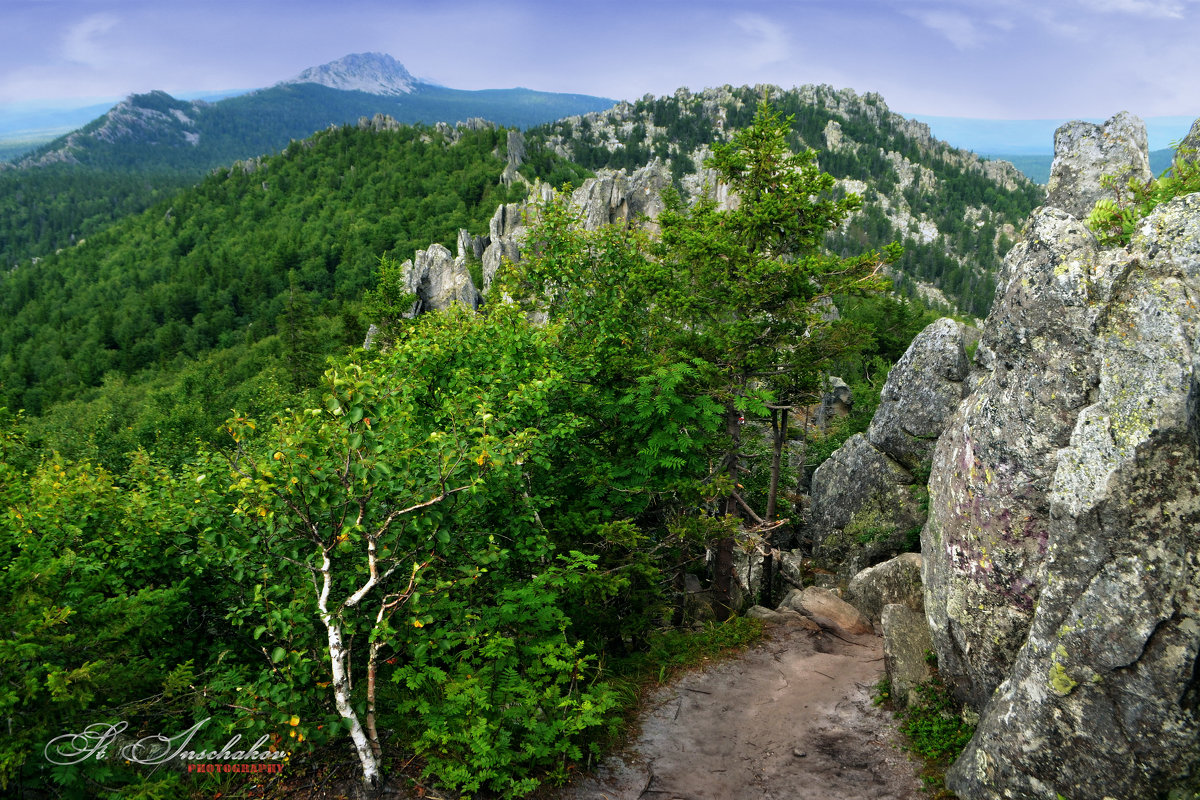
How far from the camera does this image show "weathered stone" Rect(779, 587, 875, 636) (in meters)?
14.3

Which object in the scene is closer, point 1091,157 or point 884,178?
point 1091,157

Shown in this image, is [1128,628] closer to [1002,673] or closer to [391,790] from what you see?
[1002,673]

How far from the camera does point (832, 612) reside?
14.6 meters

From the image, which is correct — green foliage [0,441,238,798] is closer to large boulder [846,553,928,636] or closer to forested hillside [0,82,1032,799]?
forested hillside [0,82,1032,799]

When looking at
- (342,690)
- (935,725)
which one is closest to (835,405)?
(935,725)

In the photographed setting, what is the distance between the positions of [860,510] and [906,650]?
10103mm

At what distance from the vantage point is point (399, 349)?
12102mm

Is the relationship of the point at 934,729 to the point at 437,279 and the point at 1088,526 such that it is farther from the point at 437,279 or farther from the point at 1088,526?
the point at 437,279

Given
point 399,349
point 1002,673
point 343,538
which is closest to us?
point 343,538

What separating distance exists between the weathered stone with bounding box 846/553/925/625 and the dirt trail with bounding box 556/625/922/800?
7.05 feet

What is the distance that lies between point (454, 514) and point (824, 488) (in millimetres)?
18028

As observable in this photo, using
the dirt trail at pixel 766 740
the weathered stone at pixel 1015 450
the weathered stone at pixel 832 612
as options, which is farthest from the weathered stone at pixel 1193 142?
the weathered stone at pixel 832 612

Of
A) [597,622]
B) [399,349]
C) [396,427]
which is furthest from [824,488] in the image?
[396,427]

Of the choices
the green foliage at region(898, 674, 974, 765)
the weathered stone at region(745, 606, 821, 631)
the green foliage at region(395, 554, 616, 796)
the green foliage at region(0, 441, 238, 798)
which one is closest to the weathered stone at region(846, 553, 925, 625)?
the weathered stone at region(745, 606, 821, 631)
